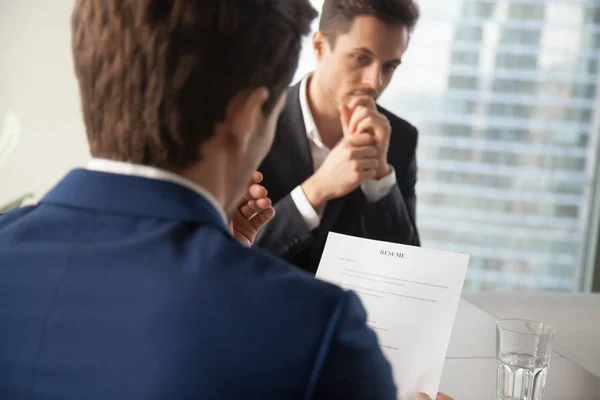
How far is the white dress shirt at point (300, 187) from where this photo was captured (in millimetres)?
2234

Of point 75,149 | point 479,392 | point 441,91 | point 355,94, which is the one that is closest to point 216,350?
point 479,392

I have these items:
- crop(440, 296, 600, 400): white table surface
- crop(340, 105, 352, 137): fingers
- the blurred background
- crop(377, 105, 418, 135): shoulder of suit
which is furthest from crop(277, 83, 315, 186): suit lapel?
crop(440, 296, 600, 400): white table surface

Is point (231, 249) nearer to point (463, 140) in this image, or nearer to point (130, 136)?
point (130, 136)

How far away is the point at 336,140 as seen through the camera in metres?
2.27

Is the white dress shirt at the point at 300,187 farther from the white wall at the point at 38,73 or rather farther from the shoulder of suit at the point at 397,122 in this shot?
the white wall at the point at 38,73

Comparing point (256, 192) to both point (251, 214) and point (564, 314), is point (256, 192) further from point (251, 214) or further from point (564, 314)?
point (564, 314)

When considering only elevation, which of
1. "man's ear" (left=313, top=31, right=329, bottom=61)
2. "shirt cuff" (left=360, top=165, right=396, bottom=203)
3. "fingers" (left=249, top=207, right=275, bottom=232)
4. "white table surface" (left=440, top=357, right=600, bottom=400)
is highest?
A: "man's ear" (left=313, top=31, right=329, bottom=61)

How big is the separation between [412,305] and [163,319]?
51 cm

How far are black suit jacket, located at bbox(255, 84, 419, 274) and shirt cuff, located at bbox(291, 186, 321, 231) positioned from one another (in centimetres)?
1

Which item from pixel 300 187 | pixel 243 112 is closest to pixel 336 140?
pixel 300 187

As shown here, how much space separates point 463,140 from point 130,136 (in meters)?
2.49

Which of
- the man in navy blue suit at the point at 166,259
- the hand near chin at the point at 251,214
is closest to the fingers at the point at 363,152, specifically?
the hand near chin at the point at 251,214

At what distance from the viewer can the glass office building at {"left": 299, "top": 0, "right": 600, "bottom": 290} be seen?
9.55 feet

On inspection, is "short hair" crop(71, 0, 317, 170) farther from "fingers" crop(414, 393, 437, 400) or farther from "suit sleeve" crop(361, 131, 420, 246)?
"suit sleeve" crop(361, 131, 420, 246)
